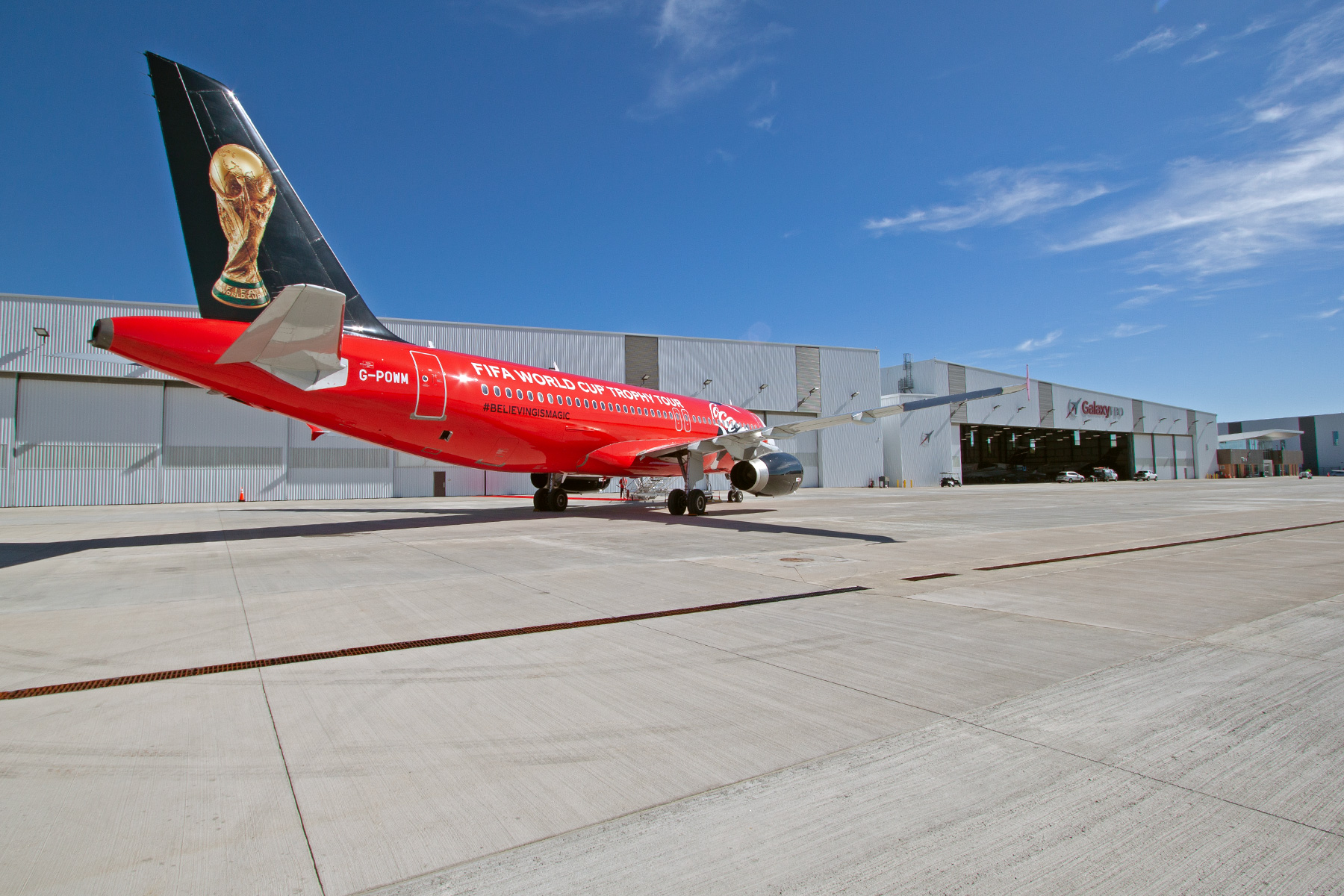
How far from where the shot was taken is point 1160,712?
3.21 meters

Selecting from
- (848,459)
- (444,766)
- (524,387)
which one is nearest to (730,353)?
(848,459)

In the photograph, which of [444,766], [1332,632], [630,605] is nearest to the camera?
Answer: [444,766]

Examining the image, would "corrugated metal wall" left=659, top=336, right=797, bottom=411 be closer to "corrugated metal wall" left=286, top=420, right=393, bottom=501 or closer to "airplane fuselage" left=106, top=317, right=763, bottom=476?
"corrugated metal wall" left=286, top=420, right=393, bottom=501

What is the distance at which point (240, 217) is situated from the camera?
10805mm

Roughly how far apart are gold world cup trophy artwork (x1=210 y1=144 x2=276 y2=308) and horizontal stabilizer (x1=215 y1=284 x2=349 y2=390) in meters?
1.31

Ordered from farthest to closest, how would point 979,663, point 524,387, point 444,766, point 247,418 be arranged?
point 247,418 → point 524,387 → point 979,663 → point 444,766

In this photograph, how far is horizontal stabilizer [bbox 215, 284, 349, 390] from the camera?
29.9 feet

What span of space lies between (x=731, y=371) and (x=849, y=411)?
9.32 m

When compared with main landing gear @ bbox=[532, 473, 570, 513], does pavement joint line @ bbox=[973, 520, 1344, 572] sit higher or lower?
lower

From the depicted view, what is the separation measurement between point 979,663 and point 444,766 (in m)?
3.23

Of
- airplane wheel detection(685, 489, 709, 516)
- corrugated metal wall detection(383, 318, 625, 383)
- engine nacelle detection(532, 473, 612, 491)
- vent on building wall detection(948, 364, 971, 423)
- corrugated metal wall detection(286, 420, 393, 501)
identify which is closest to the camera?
airplane wheel detection(685, 489, 709, 516)

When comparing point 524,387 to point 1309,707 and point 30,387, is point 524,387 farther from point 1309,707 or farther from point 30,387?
point 30,387

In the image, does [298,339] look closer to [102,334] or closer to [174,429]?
[102,334]

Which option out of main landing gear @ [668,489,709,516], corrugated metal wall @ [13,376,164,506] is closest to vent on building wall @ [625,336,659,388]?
main landing gear @ [668,489,709,516]
